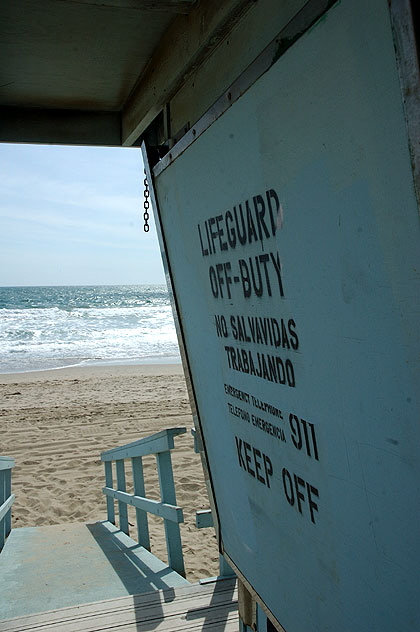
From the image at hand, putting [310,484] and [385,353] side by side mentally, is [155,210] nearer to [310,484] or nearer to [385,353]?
[310,484]

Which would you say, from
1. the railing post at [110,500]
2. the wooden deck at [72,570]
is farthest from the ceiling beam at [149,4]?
the railing post at [110,500]

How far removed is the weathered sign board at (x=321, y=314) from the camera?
98 centimetres

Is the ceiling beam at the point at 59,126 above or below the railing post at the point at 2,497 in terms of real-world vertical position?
above

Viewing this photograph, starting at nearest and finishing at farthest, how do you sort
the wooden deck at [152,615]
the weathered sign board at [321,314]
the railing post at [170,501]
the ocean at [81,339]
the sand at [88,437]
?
the weathered sign board at [321,314] < the wooden deck at [152,615] < the railing post at [170,501] < the sand at [88,437] < the ocean at [81,339]

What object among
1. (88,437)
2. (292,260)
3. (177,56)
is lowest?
(88,437)

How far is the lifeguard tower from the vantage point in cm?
99

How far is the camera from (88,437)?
393 inches

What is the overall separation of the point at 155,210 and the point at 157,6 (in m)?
0.72

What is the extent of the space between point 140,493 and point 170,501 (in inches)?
24.2

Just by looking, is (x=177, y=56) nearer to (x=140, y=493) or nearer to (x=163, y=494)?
(x=163, y=494)

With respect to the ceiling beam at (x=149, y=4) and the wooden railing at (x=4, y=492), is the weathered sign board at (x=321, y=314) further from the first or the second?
the wooden railing at (x=4, y=492)

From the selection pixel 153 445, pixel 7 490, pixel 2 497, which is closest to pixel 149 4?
pixel 153 445

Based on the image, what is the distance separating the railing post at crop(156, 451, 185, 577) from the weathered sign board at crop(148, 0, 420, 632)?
1861 mm

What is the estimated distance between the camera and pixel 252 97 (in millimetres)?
1361
